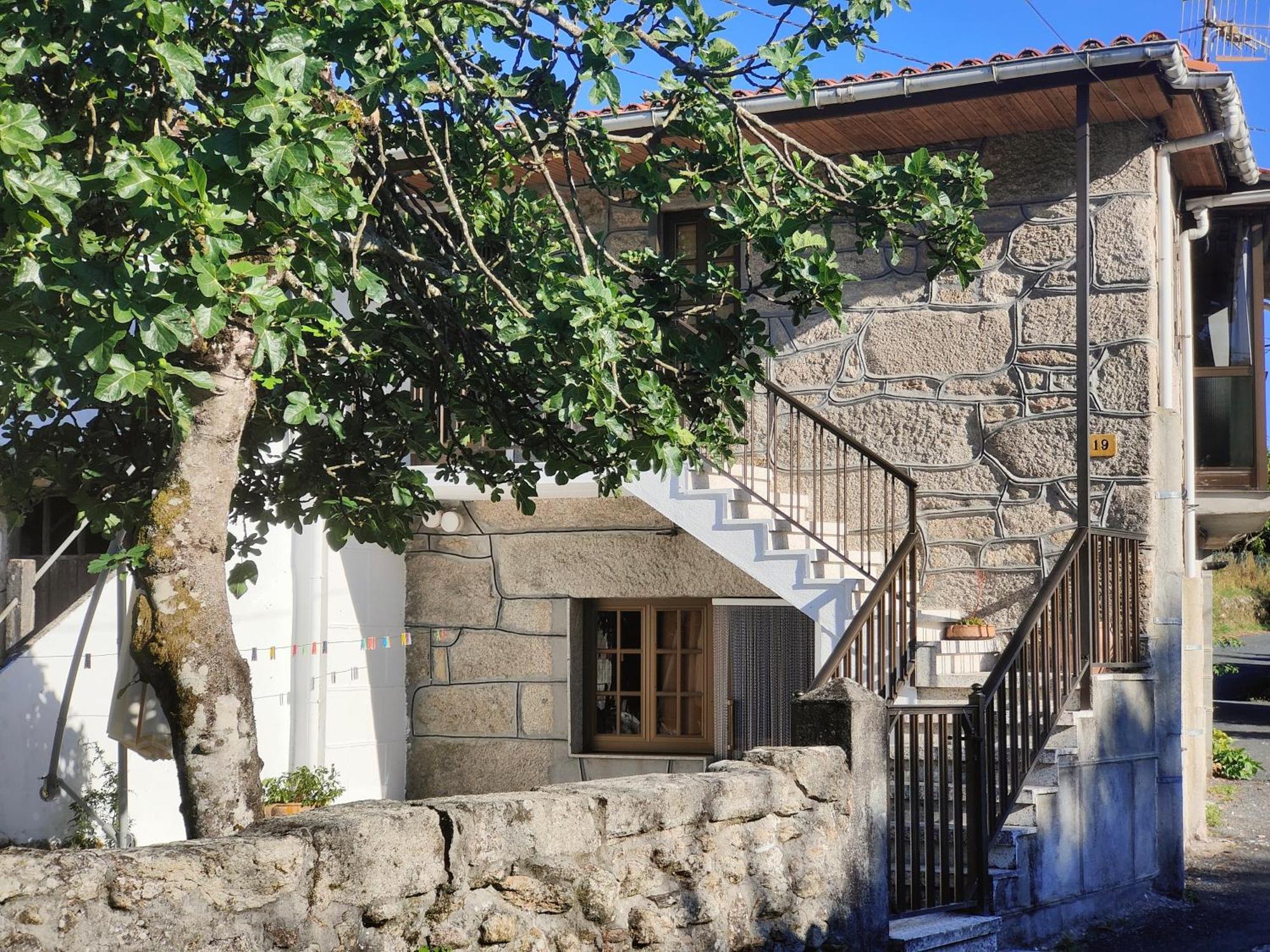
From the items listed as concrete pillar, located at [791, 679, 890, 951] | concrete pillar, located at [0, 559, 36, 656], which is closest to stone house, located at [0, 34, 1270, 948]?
concrete pillar, located at [0, 559, 36, 656]

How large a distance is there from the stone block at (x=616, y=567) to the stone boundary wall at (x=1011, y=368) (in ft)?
4.42

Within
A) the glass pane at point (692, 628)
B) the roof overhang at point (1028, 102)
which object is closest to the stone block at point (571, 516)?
the glass pane at point (692, 628)

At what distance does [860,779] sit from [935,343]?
4.71 m

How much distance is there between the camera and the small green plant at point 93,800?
7961mm

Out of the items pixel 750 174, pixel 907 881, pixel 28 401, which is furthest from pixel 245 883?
pixel 907 881

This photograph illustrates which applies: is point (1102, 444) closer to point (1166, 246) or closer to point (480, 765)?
point (1166, 246)

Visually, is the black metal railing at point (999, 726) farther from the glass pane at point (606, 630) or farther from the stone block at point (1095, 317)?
the glass pane at point (606, 630)

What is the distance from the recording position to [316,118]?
12.3ft

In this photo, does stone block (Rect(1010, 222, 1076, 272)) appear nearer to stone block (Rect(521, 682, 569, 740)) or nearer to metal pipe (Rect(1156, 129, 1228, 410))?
metal pipe (Rect(1156, 129, 1228, 410))

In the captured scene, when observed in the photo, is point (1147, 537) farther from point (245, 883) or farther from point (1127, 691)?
point (245, 883)

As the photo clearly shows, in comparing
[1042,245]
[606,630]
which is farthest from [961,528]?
[606,630]

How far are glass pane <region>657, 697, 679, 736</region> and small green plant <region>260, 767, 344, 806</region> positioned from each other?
7.55 ft

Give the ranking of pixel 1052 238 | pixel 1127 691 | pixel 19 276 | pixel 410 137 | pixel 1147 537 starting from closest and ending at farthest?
pixel 19 276 → pixel 410 137 → pixel 1127 691 → pixel 1147 537 → pixel 1052 238

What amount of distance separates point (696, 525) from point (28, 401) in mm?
4368
